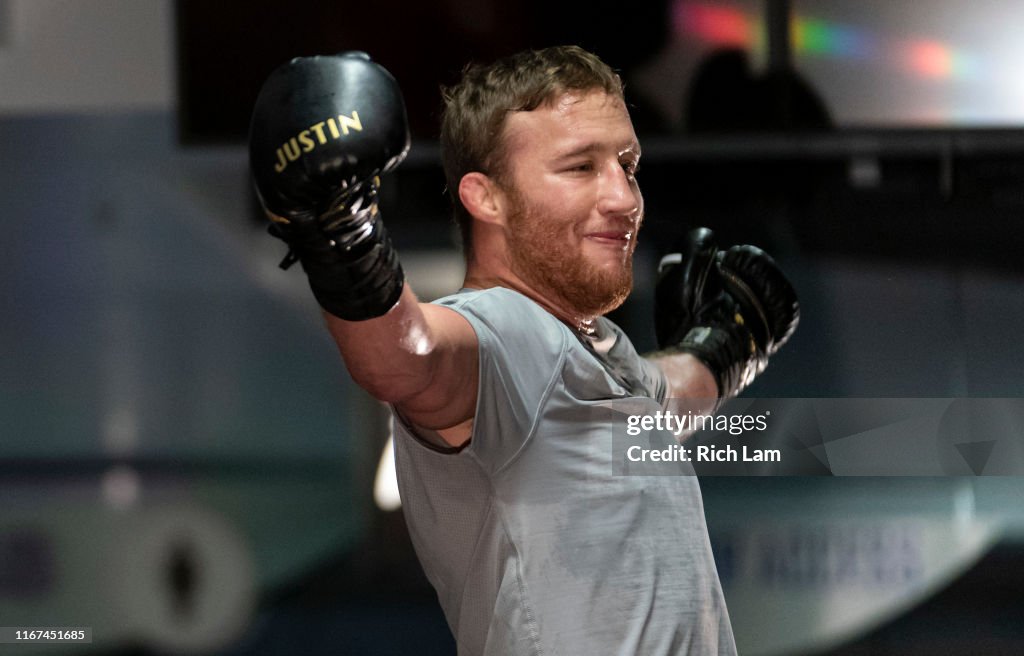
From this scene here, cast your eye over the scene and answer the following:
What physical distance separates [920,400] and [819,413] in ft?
0.66

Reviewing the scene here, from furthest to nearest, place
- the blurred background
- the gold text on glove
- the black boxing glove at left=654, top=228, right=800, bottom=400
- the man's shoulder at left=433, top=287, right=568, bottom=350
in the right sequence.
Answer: the blurred background
the black boxing glove at left=654, top=228, right=800, bottom=400
the man's shoulder at left=433, top=287, right=568, bottom=350
the gold text on glove

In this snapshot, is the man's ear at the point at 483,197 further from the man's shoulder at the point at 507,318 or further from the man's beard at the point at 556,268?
the man's shoulder at the point at 507,318

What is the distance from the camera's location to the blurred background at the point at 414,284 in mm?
1996

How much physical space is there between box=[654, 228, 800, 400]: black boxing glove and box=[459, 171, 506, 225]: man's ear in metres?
0.47

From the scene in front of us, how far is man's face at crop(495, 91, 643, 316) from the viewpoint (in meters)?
1.18

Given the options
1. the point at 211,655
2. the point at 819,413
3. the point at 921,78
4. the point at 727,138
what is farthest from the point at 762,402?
the point at 211,655

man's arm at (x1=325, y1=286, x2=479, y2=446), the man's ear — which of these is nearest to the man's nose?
the man's ear

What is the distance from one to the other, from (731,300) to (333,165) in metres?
0.93

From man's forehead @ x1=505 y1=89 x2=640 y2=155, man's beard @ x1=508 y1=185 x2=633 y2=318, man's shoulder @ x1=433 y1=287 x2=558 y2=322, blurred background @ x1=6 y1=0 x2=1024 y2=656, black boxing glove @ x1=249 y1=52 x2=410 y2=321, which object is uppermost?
black boxing glove @ x1=249 y1=52 x2=410 y2=321

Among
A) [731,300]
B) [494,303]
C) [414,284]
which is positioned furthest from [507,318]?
[414,284]

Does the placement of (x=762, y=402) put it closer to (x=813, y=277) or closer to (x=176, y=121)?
(x=813, y=277)

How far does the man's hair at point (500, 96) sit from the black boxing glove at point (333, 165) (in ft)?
1.08

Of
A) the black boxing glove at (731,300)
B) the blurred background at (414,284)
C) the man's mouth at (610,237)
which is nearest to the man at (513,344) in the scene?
the man's mouth at (610,237)

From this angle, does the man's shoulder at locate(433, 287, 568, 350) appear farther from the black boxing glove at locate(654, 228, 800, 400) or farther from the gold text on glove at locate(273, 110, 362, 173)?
the black boxing glove at locate(654, 228, 800, 400)
